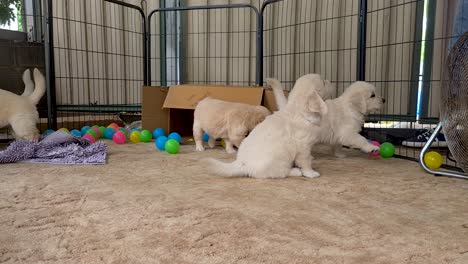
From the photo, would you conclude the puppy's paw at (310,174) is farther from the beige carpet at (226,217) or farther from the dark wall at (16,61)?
the dark wall at (16,61)

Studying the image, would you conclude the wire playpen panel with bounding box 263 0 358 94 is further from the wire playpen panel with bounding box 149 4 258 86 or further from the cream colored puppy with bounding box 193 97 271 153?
the cream colored puppy with bounding box 193 97 271 153

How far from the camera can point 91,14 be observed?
4.86 meters

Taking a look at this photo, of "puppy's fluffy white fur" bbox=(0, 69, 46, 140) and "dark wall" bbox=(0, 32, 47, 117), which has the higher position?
"dark wall" bbox=(0, 32, 47, 117)

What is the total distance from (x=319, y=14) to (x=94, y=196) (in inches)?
137

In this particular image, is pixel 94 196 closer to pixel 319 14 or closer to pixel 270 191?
pixel 270 191

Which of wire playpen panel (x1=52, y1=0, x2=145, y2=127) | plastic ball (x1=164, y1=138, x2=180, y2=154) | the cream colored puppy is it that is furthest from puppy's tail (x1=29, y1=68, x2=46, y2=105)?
wire playpen panel (x1=52, y1=0, x2=145, y2=127)

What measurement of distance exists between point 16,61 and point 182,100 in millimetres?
1958

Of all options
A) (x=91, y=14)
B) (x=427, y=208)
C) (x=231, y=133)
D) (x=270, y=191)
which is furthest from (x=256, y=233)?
(x=91, y=14)

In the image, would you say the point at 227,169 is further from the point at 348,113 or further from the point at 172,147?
the point at 348,113

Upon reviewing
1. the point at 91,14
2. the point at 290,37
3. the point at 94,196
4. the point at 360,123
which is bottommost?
the point at 94,196

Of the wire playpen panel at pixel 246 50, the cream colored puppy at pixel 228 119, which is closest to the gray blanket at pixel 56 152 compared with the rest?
the cream colored puppy at pixel 228 119

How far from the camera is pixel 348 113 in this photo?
2.75 metres

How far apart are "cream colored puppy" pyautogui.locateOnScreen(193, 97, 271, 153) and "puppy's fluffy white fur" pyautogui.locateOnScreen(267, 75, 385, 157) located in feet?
0.74

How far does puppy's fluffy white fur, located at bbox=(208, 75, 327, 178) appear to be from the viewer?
2.05m
